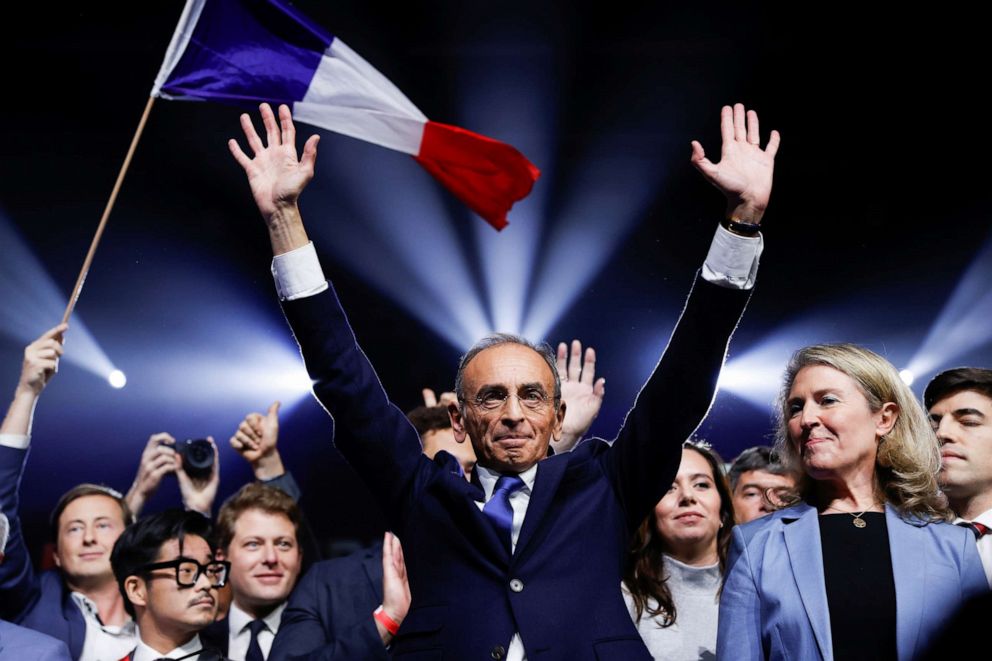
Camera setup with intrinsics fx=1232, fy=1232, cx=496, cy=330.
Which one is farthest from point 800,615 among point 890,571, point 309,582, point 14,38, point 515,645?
point 14,38

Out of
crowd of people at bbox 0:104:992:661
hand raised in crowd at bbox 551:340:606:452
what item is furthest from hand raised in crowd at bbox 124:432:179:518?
hand raised in crowd at bbox 551:340:606:452

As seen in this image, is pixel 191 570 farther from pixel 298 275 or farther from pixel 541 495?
pixel 541 495

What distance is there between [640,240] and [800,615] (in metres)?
3.65

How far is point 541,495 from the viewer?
254cm

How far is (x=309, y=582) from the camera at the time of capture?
354cm

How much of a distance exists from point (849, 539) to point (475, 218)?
3643 millimetres

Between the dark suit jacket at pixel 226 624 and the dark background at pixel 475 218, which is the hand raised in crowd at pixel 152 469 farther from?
the dark background at pixel 475 218

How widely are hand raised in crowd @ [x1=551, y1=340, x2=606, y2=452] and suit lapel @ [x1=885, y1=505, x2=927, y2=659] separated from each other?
3.35ft

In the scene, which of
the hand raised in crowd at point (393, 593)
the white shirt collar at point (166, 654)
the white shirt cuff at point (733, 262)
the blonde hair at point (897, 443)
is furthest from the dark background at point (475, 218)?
the white shirt cuff at point (733, 262)

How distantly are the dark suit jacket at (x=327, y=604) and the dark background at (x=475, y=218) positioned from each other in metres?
2.44

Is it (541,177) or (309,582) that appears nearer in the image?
(309,582)

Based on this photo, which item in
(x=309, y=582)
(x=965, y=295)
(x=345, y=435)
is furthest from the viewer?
(x=965, y=295)

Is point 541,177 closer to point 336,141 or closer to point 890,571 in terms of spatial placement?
point 336,141

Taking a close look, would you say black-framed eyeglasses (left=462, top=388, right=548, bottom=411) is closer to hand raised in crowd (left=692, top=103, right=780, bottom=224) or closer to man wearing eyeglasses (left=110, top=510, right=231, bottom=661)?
hand raised in crowd (left=692, top=103, right=780, bottom=224)
